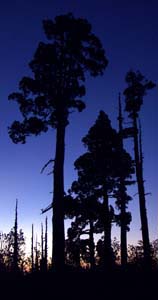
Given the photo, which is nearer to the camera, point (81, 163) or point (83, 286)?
point (83, 286)

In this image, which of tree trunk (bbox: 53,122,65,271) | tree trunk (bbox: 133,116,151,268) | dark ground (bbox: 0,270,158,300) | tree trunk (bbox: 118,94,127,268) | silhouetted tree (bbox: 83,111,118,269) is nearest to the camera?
dark ground (bbox: 0,270,158,300)

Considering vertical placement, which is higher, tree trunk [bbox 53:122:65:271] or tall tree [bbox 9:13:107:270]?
tall tree [bbox 9:13:107:270]

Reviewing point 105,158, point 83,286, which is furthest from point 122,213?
point 83,286

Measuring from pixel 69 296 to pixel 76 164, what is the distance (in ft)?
69.7

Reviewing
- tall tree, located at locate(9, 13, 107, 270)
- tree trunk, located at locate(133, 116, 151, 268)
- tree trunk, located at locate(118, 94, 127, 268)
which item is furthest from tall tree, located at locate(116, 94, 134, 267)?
tall tree, located at locate(9, 13, 107, 270)

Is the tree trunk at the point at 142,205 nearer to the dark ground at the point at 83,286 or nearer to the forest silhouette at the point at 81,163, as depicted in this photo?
the forest silhouette at the point at 81,163

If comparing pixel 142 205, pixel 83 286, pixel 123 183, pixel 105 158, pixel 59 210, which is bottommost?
pixel 83 286

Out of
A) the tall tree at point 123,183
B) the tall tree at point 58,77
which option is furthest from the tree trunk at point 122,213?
the tall tree at point 58,77

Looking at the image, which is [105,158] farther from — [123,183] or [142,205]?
[142,205]

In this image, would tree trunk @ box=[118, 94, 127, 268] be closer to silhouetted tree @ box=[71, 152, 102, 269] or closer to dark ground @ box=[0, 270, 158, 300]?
silhouetted tree @ box=[71, 152, 102, 269]

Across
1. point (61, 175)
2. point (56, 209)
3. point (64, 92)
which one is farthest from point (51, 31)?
point (56, 209)

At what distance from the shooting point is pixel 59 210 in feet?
49.0

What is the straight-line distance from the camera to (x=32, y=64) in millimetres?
17203

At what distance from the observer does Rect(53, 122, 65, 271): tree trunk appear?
14.5 metres
